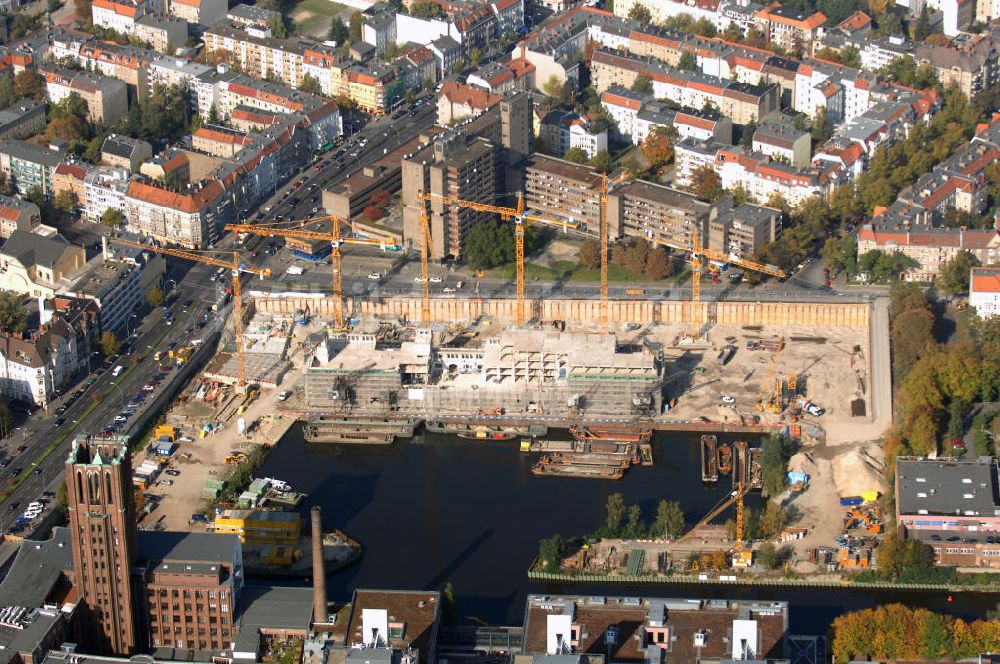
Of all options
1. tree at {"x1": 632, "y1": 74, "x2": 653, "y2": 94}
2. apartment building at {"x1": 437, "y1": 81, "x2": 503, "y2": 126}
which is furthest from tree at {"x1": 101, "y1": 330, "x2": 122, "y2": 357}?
tree at {"x1": 632, "y1": 74, "x2": 653, "y2": 94}

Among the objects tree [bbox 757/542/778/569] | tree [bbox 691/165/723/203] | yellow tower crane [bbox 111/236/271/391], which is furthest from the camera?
tree [bbox 691/165/723/203]

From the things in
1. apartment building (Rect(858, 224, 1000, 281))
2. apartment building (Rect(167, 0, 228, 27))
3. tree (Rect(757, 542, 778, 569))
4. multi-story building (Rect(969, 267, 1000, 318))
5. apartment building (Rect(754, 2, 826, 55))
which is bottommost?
tree (Rect(757, 542, 778, 569))

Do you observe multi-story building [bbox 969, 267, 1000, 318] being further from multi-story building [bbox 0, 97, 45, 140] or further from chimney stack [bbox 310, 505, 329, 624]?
multi-story building [bbox 0, 97, 45, 140]

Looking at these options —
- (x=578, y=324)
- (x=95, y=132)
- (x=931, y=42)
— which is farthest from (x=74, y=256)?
(x=931, y=42)

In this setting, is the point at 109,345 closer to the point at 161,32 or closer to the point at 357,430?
the point at 357,430

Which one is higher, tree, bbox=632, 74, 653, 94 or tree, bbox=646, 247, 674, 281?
tree, bbox=632, 74, 653, 94

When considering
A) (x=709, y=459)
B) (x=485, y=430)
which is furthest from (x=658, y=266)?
(x=709, y=459)

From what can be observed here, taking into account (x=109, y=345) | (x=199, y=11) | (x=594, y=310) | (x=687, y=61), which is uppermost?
(x=199, y=11)
